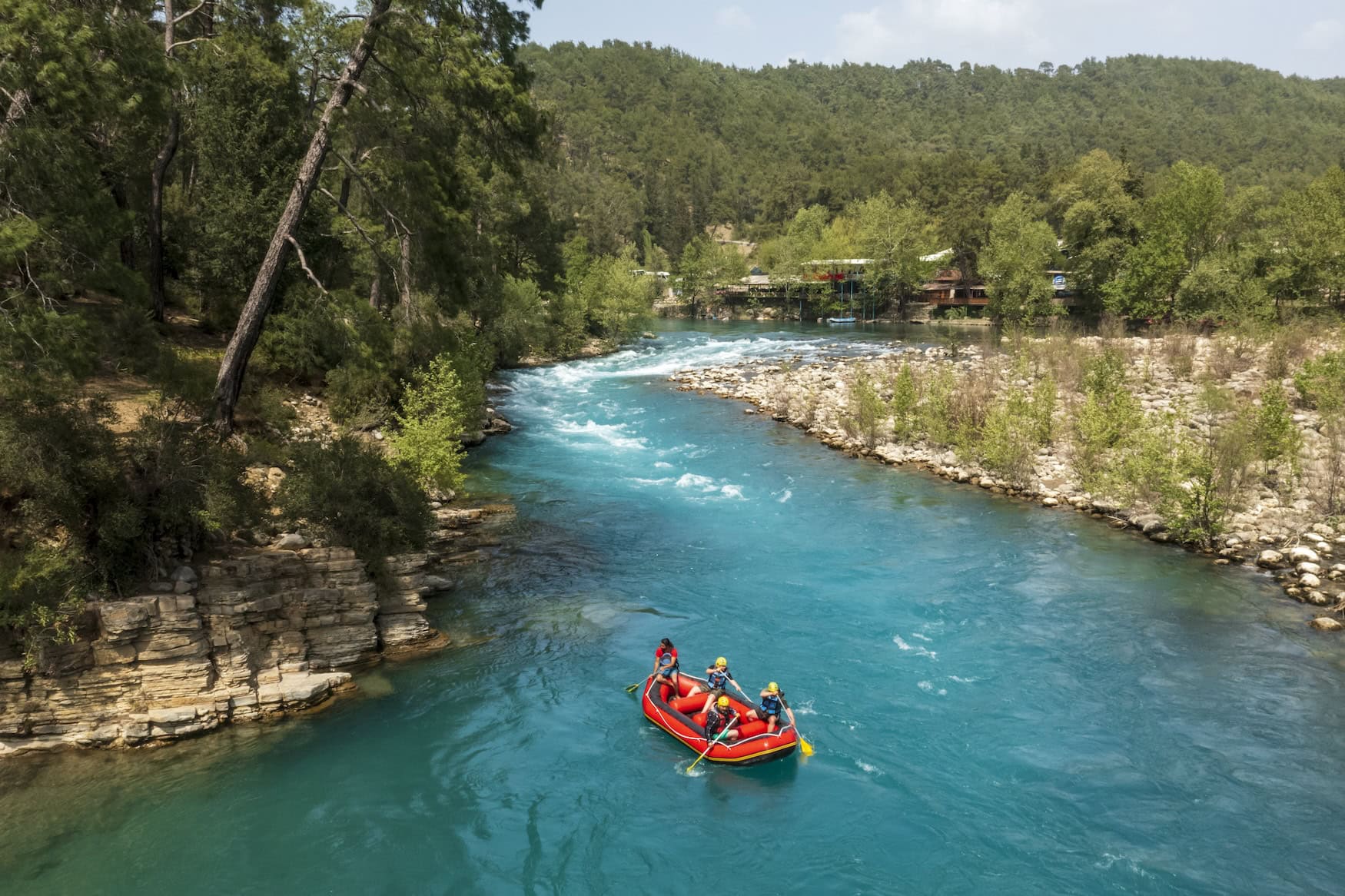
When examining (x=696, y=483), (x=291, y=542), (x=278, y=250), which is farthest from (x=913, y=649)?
(x=278, y=250)

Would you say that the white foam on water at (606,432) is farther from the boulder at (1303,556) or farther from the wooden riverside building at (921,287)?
the wooden riverside building at (921,287)

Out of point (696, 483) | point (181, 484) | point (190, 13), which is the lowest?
point (696, 483)

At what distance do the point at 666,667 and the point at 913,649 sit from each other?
5107 millimetres

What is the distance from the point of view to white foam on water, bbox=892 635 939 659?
50.1 ft

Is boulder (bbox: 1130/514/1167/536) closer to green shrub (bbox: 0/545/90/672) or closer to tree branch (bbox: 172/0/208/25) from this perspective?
green shrub (bbox: 0/545/90/672)

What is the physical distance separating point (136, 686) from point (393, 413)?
41.7ft

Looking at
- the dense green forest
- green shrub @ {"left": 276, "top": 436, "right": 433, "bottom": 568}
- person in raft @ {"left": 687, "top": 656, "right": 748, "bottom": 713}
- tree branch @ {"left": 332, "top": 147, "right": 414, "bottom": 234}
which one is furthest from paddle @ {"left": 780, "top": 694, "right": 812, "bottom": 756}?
tree branch @ {"left": 332, "top": 147, "right": 414, "bottom": 234}

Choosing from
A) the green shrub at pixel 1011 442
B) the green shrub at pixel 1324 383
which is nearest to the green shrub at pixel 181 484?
the green shrub at pixel 1011 442

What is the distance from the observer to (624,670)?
14945 millimetres

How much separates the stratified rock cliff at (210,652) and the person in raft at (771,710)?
673cm

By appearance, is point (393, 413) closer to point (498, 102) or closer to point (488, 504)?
point (488, 504)

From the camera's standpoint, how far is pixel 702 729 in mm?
12570

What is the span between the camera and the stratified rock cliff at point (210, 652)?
11.5 metres

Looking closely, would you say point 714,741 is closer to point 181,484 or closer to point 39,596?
point 181,484
